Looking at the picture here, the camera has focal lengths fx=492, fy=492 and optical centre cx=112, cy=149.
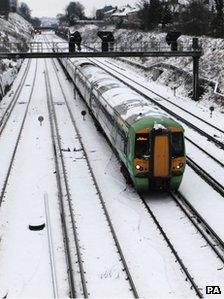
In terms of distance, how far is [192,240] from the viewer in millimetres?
14805

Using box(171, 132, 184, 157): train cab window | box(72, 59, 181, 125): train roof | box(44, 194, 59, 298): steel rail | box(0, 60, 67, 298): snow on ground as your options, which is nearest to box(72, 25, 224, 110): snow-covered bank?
box(72, 59, 181, 125): train roof

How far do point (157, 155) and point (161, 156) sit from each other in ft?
0.49

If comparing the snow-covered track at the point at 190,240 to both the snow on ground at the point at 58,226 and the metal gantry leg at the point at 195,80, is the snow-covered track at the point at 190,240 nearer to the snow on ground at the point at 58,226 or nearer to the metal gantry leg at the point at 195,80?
the snow on ground at the point at 58,226

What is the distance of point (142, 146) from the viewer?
17609mm

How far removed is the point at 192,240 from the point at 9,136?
16.5 metres

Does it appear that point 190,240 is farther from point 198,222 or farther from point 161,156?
point 161,156

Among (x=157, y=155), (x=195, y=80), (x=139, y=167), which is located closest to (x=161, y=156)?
(x=157, y=155)

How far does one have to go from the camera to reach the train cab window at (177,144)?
1777cm

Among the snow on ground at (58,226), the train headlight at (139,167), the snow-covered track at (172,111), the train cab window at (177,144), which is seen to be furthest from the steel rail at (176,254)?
the snow-covered track at (172,111)

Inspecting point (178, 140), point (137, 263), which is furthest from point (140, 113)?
point (137, 263)

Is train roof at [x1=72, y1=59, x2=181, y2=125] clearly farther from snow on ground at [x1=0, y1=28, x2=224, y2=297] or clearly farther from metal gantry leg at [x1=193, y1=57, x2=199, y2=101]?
metal gantry leg at [x1=193, y1=57, x2=199, y2=101]

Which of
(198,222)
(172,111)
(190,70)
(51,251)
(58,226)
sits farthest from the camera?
(190,70)

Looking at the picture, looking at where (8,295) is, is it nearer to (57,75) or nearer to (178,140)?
(178,140)

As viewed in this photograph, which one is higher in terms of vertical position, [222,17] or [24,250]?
[222,17]
